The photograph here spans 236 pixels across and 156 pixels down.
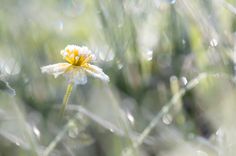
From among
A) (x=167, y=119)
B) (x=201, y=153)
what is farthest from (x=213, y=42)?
(x=201, y=153)

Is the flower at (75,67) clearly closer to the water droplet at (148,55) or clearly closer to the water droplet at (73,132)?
the water droplet at (73,132)

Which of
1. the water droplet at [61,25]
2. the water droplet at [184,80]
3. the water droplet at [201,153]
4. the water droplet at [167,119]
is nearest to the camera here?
the water droplet at [201,153]

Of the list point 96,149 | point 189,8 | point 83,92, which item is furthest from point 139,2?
point 96,149

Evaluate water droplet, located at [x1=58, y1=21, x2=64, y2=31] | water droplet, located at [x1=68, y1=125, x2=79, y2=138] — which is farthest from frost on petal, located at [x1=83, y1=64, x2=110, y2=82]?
water droplet, located at [x1=58, y1=21, x2=64, y2=31]

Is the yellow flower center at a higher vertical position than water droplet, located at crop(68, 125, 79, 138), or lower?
higher

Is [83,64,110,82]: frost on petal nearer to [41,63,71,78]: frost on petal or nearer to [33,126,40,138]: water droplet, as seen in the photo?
[41,63,71,78]: frost on petal

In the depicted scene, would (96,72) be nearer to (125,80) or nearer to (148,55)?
(125,80)

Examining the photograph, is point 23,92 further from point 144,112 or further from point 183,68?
point 183,68

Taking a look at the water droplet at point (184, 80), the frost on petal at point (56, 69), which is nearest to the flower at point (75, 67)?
the frost on petal at point (56, 69)
